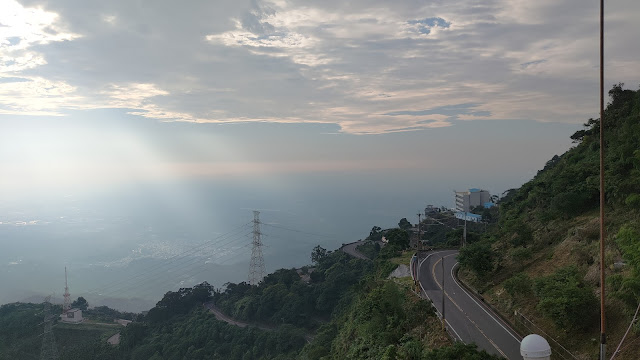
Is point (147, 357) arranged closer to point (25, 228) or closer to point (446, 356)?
point (446, 356)

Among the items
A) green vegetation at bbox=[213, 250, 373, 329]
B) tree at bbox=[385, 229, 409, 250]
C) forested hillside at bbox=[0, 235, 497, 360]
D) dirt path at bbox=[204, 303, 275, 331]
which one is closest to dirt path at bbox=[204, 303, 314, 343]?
dirt path at bbox=[204, 303, 275, 331]

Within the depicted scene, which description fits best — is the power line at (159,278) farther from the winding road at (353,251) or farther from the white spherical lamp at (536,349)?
the white spherical lamp at (536,349)

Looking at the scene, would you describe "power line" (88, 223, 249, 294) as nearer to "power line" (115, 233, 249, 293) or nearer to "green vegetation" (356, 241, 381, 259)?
"power line" (115, 233, 249, 293)

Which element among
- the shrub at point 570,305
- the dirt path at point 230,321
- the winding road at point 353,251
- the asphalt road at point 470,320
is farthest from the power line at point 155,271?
the shrub at point 570,305

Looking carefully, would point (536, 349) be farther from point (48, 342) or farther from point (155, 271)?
point (155, 271)

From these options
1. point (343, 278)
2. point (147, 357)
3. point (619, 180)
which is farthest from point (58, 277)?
point (619, 180)
